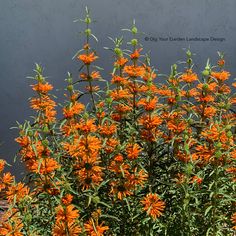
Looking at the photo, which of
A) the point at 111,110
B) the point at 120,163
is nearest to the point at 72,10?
the point at 111,110

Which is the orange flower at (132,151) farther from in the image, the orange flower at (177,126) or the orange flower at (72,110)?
the orange flower at (72,110)

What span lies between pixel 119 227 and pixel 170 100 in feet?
2.21

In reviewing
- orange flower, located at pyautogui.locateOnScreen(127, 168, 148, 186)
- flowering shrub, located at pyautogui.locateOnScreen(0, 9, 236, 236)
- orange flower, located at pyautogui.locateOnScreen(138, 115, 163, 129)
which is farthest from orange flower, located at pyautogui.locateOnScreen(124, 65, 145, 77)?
orange flower, located at pyautogui.locateOnScreen(127, 168, 148, 186)

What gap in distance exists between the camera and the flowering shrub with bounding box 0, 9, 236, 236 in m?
2.19

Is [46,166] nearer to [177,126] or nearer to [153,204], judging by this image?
[153,204]

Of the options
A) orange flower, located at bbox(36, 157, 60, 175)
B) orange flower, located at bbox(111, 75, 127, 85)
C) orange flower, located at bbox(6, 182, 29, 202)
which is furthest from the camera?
orange flower, located at bbox(111, 75, 127, 85)

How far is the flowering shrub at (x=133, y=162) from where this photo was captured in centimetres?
219

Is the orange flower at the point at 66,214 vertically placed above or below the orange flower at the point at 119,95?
below

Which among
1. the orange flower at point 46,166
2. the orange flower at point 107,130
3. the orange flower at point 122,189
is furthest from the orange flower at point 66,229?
the orange flower at point 107,130

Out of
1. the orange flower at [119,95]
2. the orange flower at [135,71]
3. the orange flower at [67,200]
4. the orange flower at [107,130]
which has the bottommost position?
the orange flower at [67,200]

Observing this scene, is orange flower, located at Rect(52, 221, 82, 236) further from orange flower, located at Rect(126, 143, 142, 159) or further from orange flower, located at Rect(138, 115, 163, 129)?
orange flower, located at Rect(138, 115, 163, 129)

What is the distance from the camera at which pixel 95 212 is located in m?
2.17

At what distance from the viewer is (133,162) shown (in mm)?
2295

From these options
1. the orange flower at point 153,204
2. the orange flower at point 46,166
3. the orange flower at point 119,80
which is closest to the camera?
the orange flower at point 46,166
